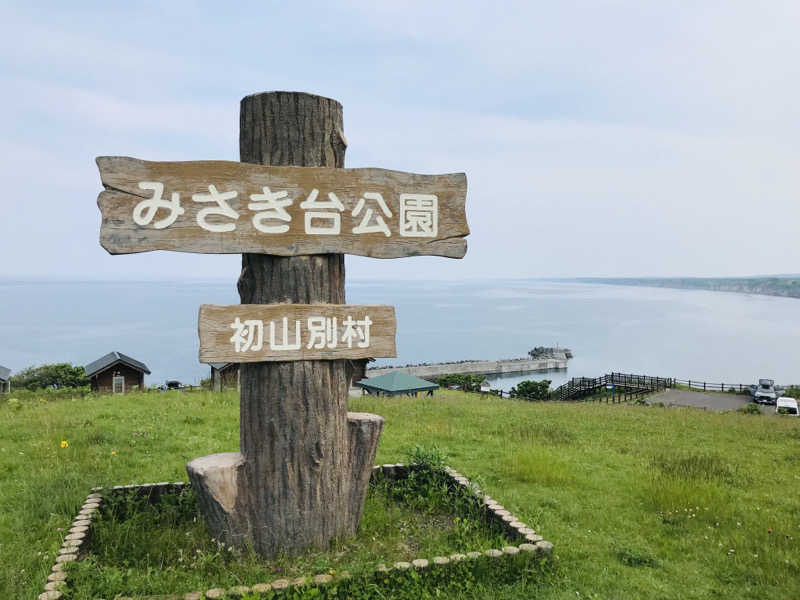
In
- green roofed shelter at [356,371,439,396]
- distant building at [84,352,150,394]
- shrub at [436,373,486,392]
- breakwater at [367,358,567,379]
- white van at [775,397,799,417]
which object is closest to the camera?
green roofed shelter at [356,371,439,396]

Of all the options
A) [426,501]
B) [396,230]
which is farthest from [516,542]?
[396,230]

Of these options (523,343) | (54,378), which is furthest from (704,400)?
(523,343)

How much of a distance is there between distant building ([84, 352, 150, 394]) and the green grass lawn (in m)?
10.2

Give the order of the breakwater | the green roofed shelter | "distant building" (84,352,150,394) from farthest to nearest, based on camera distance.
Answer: the breakwater → "distant building" (84,352,150,394) → the green roofed shelter

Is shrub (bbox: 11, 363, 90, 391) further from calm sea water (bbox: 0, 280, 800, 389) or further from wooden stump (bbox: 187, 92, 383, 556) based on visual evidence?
wooden stump (bbox: 187, 92, 383, 556)

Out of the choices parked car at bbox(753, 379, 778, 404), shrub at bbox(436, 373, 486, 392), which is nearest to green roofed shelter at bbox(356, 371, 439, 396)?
shrub at bbox(436, 373, 486, 392)

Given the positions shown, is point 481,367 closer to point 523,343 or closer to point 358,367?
point 523,343

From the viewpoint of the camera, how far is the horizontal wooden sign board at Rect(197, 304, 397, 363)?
4621mm

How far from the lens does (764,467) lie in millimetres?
8961

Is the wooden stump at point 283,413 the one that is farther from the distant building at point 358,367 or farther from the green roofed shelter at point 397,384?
the green roofed shelter at point 397,384

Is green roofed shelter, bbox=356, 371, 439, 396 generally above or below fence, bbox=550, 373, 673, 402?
above

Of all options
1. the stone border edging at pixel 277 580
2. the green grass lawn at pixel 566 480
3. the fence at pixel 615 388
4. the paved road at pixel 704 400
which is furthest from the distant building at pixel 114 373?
the paved road at pixel 704 400

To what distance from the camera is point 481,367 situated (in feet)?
217

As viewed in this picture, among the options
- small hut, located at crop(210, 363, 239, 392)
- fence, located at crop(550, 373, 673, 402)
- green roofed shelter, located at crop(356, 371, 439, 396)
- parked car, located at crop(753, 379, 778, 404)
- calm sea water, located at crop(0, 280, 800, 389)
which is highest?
small hut, located at crop(210, 363, 239, 392)
